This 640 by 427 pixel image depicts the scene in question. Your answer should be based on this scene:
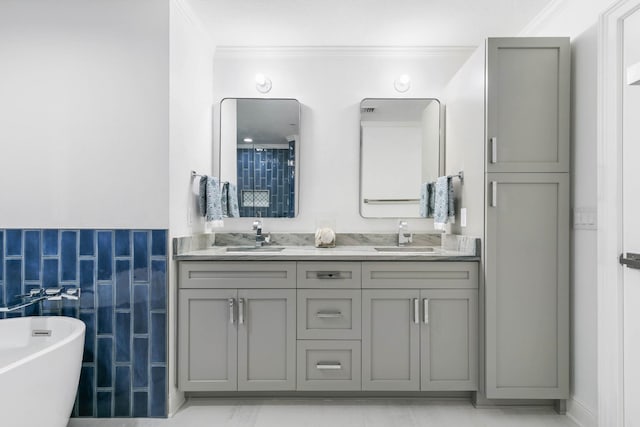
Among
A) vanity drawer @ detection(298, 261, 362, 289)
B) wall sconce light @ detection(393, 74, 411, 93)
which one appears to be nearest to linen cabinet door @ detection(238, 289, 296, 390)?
vanity drawer @ detection(298, 261, 362, 289)

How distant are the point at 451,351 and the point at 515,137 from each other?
1323 millimetres

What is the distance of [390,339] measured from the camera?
2.42 meters

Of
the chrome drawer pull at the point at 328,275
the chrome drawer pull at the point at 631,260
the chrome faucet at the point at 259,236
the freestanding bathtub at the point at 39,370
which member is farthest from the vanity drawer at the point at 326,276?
the chrome drawer pull at the point at 631,260

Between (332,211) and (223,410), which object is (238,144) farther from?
(223,410)

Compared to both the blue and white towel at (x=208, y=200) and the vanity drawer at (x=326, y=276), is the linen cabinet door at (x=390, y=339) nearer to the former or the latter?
the vanity drawer at (x=326, y=276)

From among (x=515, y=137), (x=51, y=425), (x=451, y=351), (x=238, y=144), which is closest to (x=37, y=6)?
(x=238, y=144)

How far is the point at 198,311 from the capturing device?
2416 millimetres

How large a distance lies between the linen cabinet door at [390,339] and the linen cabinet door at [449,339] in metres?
0.05

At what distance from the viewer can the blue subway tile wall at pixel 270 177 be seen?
3.13 metres

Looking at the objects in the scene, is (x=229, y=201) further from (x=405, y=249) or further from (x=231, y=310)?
(x=405, y=249)

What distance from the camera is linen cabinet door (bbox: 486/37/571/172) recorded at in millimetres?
2291

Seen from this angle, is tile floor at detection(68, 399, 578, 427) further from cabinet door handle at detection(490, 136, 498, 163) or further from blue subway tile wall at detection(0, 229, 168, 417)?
cabinet door handle at detection(490, 136, 498, 163)

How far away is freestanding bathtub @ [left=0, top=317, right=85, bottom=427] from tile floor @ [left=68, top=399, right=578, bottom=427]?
0.50 m

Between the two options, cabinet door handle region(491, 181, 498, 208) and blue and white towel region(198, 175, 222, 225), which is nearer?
cabinet door handle region(491, 181, 498, 208)
